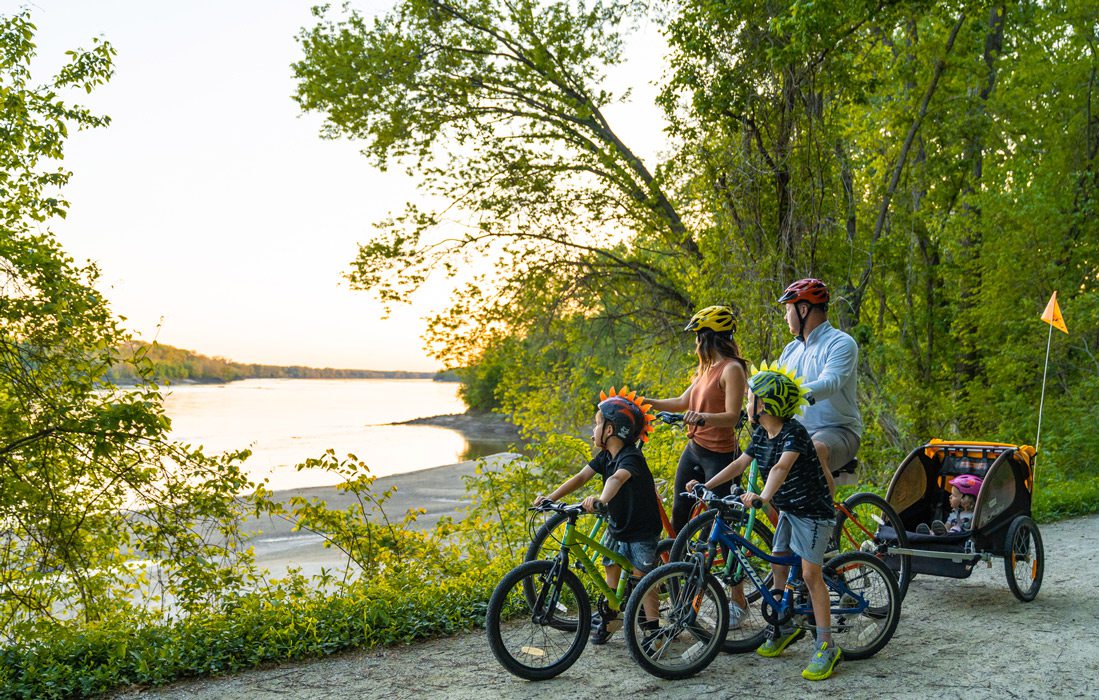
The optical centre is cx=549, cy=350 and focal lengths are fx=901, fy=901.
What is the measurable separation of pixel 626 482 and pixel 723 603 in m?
0.80

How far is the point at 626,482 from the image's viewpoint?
488 cm

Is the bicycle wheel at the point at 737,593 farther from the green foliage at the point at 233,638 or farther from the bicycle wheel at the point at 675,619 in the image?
the green foliage at the point at 233,638

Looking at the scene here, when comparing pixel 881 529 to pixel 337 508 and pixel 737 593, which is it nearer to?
pixel 737 593

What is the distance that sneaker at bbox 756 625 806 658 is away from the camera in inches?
196

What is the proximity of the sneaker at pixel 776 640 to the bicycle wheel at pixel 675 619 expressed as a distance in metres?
0.40

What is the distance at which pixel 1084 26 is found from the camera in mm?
19828

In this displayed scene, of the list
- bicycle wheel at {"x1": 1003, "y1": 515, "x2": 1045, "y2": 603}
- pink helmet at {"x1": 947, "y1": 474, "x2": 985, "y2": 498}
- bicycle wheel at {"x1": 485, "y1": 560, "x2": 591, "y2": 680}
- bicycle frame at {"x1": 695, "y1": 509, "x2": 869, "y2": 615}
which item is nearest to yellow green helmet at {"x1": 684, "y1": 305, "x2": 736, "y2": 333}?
bicycle frame at {"x1": 695, "y1": 509, "x2": 869, "y2": 615}

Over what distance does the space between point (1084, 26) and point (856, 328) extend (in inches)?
499

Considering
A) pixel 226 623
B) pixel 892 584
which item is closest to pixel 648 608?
pixel 892 584

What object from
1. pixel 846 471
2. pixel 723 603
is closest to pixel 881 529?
pixel 846 471

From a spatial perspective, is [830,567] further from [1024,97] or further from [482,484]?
[1024,97]

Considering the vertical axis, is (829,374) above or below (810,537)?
above

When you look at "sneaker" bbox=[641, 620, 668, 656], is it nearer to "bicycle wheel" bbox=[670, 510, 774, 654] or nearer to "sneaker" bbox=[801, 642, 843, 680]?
"bicycle wheel" bbox=[670, 510, 774, 654]

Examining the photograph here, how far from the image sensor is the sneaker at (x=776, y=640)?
4.98m
